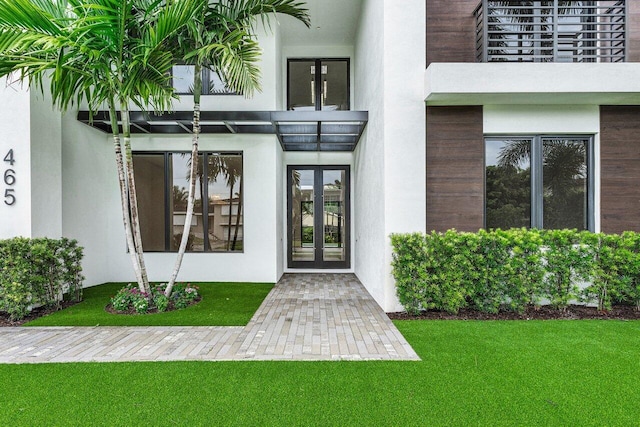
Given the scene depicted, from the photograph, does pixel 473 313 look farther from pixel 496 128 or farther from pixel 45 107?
pixel 45 107

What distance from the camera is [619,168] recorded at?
18.4 ft

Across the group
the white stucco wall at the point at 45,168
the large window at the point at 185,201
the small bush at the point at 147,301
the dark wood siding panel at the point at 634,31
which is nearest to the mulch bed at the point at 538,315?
the small bush at the point at 147,301

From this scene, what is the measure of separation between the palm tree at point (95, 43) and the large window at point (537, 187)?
5.51 m

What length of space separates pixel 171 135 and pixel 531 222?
7.94m

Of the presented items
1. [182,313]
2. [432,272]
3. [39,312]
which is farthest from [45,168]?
[432,272]

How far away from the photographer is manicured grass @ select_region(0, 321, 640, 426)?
256 cm

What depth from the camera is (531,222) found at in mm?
5605

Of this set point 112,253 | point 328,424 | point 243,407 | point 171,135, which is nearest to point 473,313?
point 328,424

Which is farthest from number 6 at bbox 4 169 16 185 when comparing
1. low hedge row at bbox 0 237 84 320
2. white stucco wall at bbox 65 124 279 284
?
white stucco wall at bbox 65 124 279 284

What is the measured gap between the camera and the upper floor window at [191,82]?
809 centimetres

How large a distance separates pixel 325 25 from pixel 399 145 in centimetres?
480

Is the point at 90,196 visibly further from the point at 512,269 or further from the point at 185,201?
the point at 512,269

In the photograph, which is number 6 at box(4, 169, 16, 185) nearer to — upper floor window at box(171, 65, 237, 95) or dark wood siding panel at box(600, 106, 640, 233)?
upper floor window at box(171, 65, 237, 95)

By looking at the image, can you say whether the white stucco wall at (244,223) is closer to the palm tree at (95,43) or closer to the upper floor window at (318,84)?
the upper floor window at (318,84)
